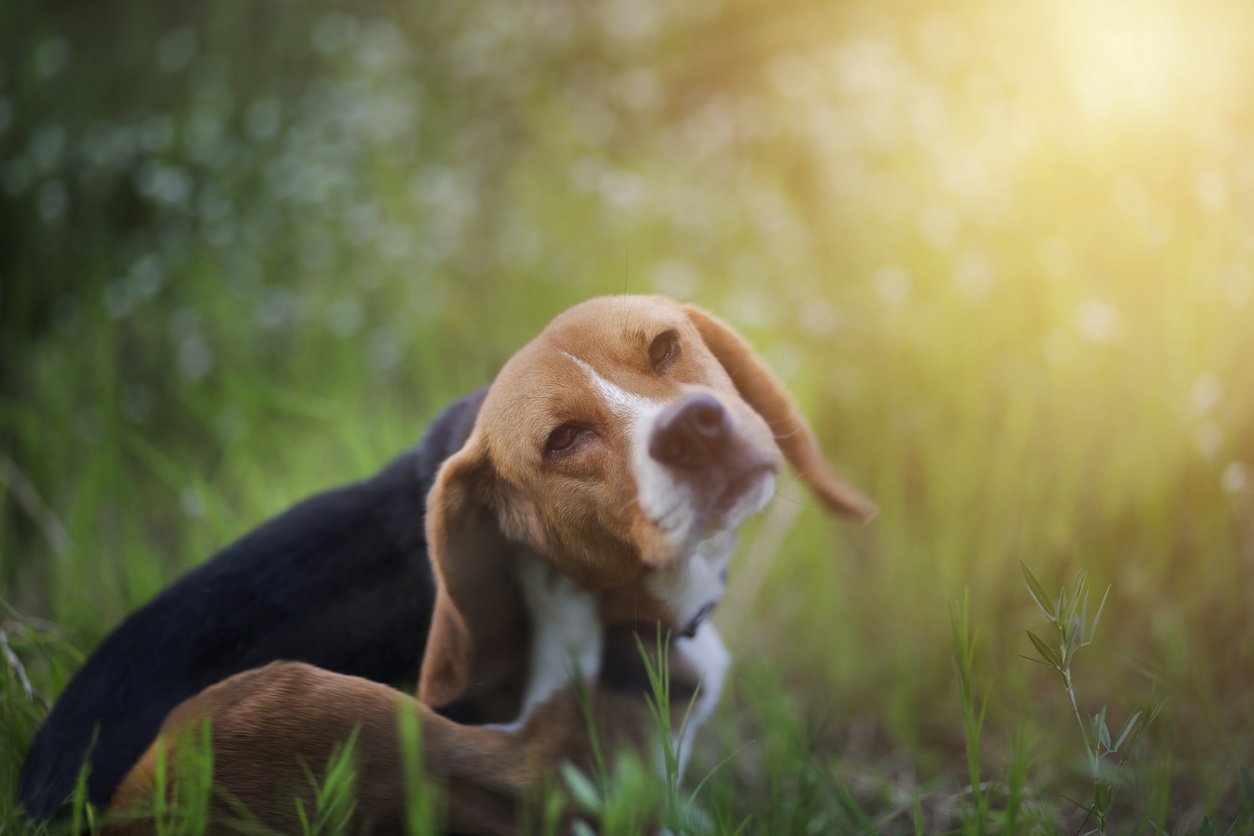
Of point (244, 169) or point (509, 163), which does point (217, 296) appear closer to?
point (244, 169)

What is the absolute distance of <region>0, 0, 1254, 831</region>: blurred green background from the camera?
280 centimetres

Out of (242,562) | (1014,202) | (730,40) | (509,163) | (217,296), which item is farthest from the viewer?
(730,40)

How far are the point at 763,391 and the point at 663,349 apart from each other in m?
0.27

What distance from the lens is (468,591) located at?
1.76m

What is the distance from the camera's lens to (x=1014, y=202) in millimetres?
3496

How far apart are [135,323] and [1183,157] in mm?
3837

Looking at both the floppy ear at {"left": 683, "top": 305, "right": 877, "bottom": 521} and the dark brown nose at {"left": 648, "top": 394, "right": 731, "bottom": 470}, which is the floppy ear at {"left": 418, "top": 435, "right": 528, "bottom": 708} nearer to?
the dark brown nose at {"left": 648, "top": 394, "right": 731, "bottom": 470}

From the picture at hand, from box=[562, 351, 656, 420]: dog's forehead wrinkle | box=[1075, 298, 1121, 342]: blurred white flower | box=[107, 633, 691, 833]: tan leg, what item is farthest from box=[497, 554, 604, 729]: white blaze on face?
box=[1075, 298, 1121, 342]: blurred white flower

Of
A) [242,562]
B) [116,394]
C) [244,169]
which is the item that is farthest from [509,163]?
[242,562]

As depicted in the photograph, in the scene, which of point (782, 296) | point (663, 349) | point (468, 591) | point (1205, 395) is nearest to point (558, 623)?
point (468, 591)

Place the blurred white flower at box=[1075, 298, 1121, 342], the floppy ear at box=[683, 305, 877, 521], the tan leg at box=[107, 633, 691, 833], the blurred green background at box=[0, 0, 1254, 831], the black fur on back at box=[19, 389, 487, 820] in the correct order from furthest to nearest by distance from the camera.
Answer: the blurred white flower at box=[1075, 298, 1121, 342], the blurred green background at box=[0, 0, 1254, 831], the floppy ear at box=[683, 305, 877, 521], the black fur on back at box=[19, 389, 487, 820], the tan leg at box=[107, 633, 691, 833]

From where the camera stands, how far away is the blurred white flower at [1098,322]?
2.96 metres

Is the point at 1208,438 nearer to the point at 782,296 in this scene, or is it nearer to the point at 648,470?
the point at 782,296

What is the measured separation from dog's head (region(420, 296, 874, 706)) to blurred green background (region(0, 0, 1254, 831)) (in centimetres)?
70
